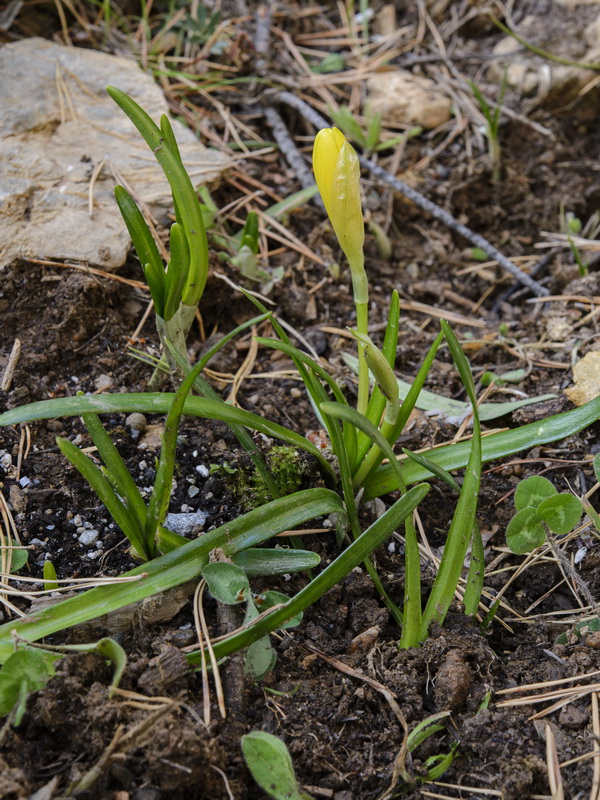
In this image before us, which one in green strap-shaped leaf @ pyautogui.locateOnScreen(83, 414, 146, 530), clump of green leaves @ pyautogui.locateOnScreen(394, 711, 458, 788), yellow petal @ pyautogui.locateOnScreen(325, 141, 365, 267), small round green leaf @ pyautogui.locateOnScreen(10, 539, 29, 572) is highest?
yellow petal @ pyautogui.locateOnScreen(325, 141, 365, 267)

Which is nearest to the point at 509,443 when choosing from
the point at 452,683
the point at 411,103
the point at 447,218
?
the point at 452,683

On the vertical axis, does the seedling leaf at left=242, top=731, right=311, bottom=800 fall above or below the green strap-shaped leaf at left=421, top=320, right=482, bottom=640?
below

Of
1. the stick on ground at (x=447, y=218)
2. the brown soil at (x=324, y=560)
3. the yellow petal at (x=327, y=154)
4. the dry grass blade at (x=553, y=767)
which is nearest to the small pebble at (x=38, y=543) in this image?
the brown soil at (x=324, y=560)

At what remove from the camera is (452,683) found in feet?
4.65

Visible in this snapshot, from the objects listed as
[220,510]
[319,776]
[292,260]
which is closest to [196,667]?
[319,776]

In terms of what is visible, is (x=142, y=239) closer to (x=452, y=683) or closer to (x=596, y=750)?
(x=452, y=683)

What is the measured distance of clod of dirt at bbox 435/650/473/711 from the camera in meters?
1.41

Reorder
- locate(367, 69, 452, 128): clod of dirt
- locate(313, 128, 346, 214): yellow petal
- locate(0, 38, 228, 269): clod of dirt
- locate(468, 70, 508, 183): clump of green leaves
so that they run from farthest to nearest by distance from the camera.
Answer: locate(367, 69, 452, 128): clod of dirt < locate(468, 70, 508, 183): clump of green leaves < locate(0, 38, 228, 269): clod of dirt < locate(313, 128, 346, 214): yellow petal

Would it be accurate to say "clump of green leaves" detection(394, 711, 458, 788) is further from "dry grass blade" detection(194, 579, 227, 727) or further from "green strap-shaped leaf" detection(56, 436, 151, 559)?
"green strap-shaped leaf" detection(56, 436, 151, 559)

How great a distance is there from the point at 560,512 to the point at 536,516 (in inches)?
2.2

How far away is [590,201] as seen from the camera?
3.09m

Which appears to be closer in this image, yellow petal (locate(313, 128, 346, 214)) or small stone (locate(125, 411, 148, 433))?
yellow petal (locate(313, 128, 346, 214))

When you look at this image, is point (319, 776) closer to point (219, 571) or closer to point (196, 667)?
point (196, 667)

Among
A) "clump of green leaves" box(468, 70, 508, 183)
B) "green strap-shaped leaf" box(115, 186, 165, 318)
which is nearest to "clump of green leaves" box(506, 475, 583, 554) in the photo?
"green strap-shaped leaf" box(115, 186, 165, 318)
